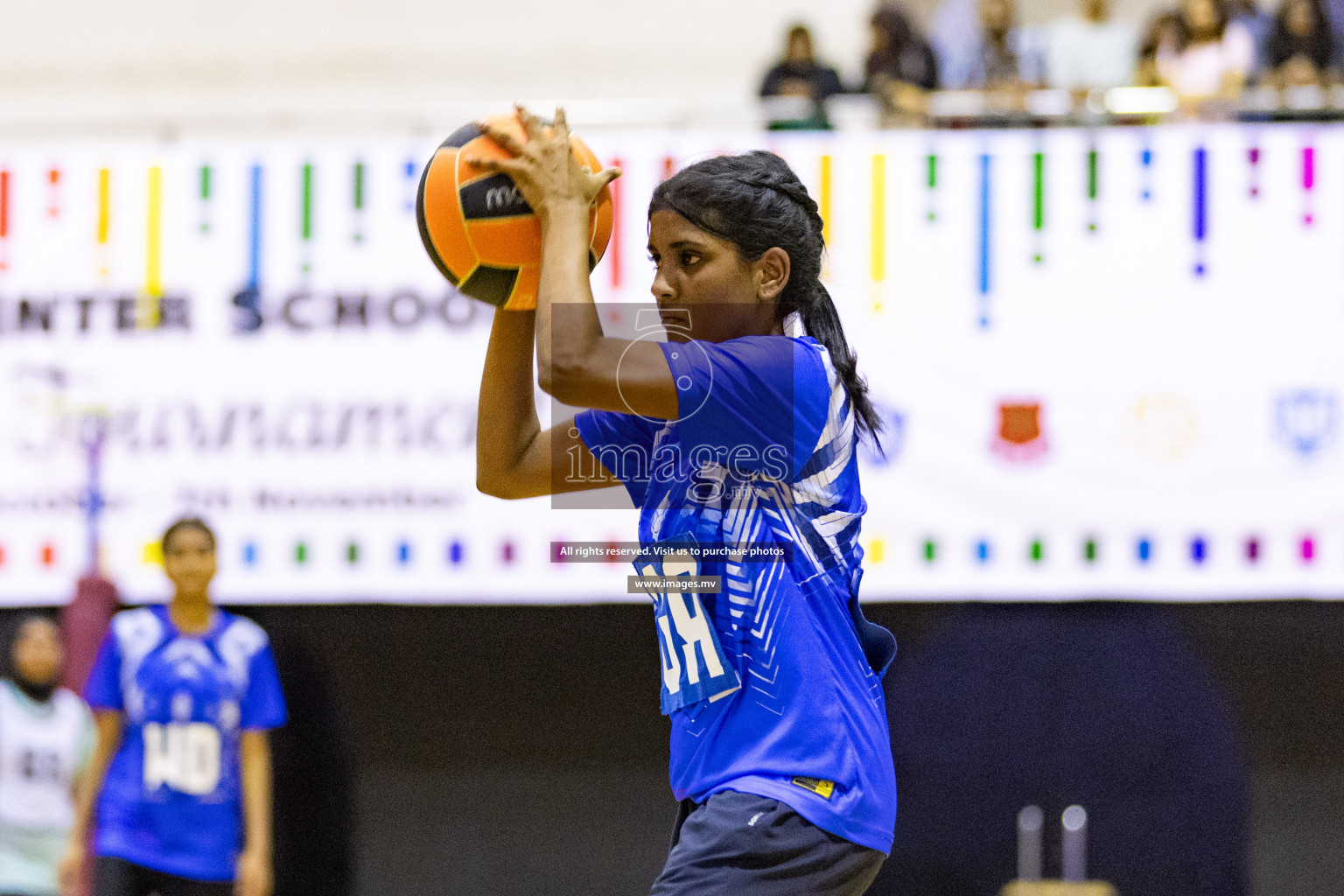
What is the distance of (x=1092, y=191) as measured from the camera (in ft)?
17.3

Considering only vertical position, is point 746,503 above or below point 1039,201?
below

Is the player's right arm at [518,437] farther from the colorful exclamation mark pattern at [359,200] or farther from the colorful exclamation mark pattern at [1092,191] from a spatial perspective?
the colorful exclamation mark pattern at [1092,191]

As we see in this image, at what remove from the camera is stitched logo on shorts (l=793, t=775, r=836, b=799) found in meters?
1.96

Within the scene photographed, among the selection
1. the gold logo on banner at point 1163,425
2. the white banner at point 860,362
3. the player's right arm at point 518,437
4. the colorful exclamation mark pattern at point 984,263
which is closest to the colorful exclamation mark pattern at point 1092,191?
the white banner at point 860,362

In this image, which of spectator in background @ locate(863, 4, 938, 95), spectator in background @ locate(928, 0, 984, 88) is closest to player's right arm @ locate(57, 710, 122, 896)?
spectator in background @ locate(863, 4, 938, 95)

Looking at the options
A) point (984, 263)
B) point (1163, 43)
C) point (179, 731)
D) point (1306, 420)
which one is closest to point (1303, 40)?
point (1163, 43)

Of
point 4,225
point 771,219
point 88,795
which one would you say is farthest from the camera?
point 4,225

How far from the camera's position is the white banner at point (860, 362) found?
17.1ft

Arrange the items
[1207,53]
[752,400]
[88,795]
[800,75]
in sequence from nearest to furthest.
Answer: [752,400], [88,795], [1207,53], [800,75]

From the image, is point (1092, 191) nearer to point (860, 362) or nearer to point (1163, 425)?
point (1163, 425)

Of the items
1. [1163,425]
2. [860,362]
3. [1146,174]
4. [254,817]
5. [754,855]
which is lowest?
[254,817]

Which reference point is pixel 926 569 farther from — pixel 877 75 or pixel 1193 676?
pixel 877 75

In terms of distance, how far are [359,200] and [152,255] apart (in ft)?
3.13

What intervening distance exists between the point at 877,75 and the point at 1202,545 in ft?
9.68
